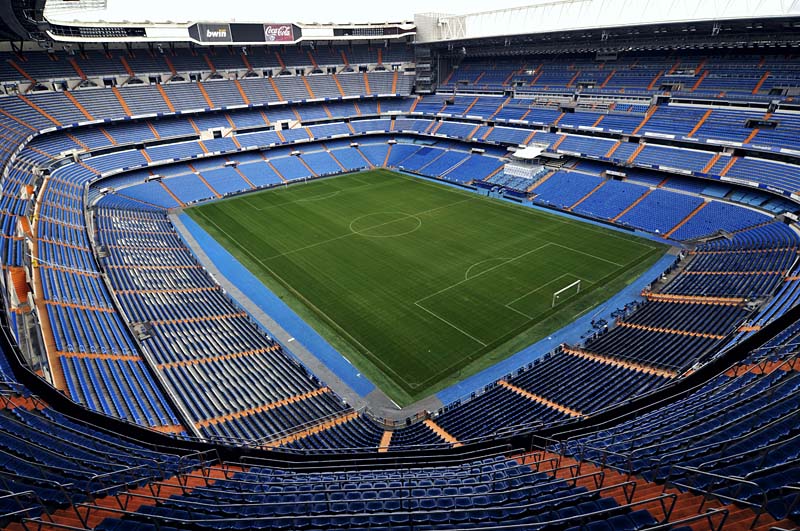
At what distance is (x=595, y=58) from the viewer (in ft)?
188

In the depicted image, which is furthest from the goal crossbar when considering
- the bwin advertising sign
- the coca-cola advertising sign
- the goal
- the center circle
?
the bwin advertising sign

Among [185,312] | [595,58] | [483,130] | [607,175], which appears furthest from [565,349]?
[595,58]

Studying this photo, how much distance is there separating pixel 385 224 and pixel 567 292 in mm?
19736

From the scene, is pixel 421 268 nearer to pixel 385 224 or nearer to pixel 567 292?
pixel 385 224

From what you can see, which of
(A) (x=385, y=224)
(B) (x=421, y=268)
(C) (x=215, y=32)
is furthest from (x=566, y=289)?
(C) (x=215, y=32)

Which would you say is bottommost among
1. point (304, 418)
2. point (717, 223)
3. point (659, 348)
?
point (304, 418)

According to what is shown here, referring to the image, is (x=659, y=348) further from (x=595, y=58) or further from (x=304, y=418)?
(x=595, y=58)

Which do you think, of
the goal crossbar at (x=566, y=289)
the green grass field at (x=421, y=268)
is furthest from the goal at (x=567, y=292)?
the green grass field at (x=421, y=268)

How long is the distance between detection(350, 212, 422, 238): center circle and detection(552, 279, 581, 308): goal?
1618cm

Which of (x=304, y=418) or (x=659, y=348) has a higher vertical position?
(x=659, y=348)

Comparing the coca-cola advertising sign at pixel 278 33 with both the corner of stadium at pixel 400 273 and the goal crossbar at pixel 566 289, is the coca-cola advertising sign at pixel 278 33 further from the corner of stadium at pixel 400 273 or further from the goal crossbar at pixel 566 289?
the goal crossbar at pixel 566 289

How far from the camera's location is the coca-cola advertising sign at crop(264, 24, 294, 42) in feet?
199

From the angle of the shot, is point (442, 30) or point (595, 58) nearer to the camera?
point (595, 58)

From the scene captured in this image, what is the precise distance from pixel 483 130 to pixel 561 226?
23912 mm
